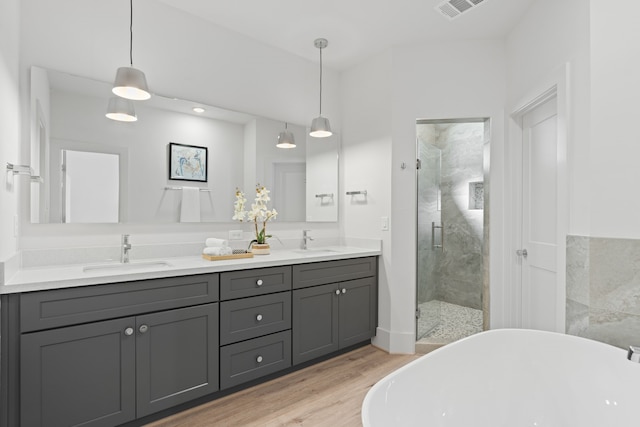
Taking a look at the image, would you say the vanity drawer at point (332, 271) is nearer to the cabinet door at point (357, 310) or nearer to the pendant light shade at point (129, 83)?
the cabinet door at point (357, 310)

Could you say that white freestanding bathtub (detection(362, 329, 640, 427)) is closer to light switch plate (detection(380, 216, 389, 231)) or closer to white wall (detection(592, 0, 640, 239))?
white wall (detection(592, 0, 640, 239))

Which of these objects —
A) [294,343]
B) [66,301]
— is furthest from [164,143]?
[294,343]

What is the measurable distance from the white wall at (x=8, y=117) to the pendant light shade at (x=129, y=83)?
0.48 metres

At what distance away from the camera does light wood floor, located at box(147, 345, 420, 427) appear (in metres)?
1.99

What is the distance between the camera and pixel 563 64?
201 centimetres

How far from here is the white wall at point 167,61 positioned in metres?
2.07

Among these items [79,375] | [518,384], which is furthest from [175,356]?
[518,384]

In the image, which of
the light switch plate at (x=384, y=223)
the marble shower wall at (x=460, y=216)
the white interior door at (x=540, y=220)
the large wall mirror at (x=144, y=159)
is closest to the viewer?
the large wall mirror at (x=144, y=159)

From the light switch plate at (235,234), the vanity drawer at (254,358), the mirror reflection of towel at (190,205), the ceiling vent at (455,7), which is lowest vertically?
the vanity drawer at (254,358)

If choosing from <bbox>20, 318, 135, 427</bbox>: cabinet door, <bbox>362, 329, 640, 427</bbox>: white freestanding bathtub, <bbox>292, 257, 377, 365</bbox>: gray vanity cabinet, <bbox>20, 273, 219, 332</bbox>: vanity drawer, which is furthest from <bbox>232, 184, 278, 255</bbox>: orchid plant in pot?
<bbox>362, 329, 640, 427</bbox>: white freestanding bathtub

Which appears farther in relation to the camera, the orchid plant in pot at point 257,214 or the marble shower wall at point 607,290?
the orchid plant in pot at point 257,214

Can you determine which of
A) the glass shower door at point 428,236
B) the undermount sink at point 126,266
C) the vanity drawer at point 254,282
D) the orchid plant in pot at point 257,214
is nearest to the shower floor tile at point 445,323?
the glass shower door at point 428,236

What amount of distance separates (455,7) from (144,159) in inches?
97.7

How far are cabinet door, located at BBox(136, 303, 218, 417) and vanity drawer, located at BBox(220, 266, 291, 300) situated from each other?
0.45ft
